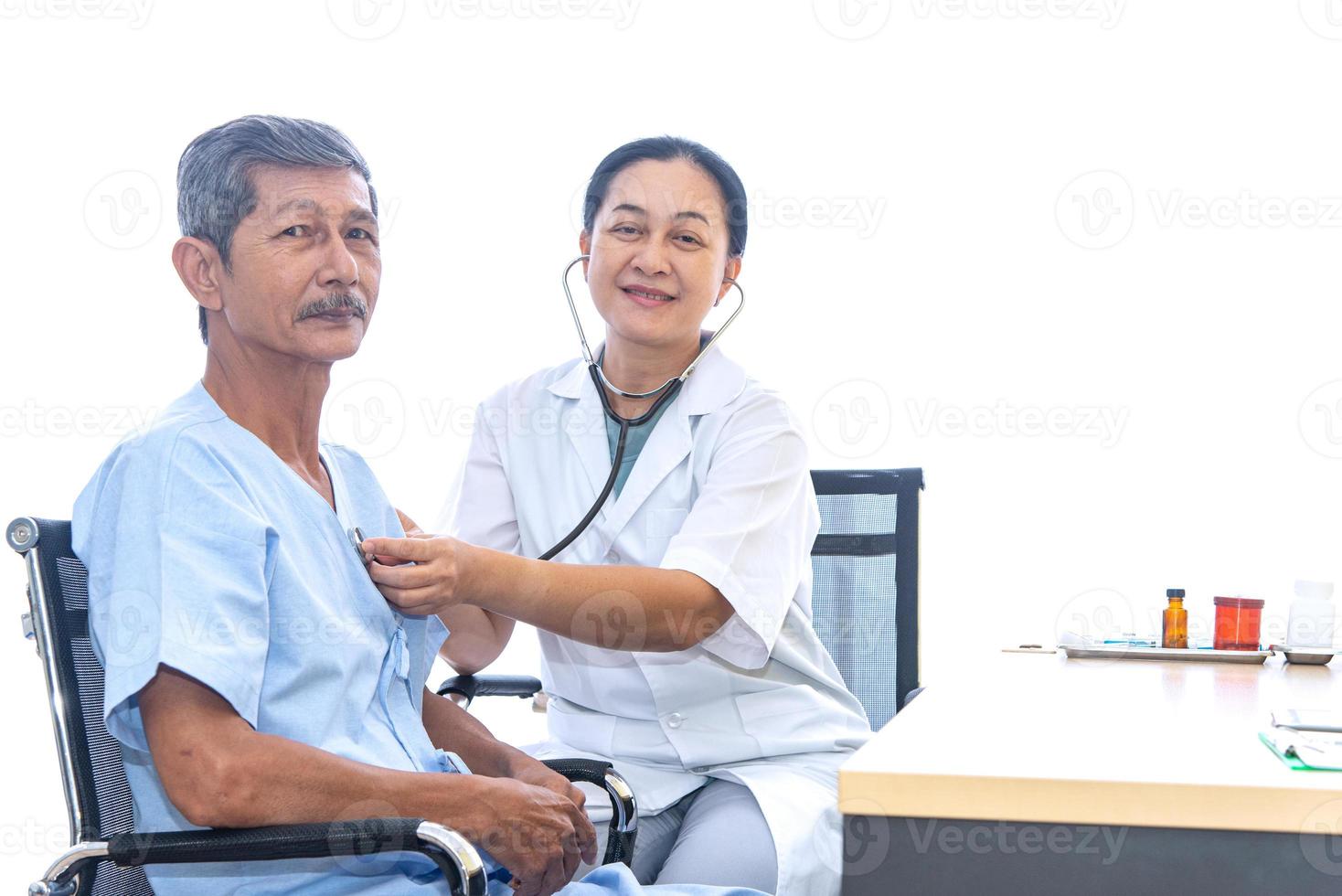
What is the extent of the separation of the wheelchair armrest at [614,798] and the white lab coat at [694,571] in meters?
0.15

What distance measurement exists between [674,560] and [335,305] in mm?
509

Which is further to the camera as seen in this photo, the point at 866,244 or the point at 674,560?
the point at 866,244

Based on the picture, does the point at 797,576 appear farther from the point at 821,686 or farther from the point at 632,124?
the point at 632,124

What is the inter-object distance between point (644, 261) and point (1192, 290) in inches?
62.4

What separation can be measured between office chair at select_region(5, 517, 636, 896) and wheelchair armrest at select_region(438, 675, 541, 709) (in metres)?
0.65

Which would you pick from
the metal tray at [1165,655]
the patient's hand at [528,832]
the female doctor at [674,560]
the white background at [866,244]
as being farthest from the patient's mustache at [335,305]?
the white background at [866,244]

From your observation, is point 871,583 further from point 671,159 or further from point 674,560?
point 671,159

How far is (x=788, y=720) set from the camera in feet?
5.15

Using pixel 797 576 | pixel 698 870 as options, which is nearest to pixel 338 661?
pixel 698 870

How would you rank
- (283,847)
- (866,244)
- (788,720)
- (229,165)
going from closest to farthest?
(283,847)
(229,165)
(788,720)
(866,244)

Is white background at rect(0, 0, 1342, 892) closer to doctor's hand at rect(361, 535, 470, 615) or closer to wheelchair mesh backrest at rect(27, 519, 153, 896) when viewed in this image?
doctor's hand at rect(361, 535, 470, 615)

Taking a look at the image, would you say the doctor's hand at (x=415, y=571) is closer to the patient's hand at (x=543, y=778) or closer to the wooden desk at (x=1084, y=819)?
the patient's hand at (x=543, y=778)

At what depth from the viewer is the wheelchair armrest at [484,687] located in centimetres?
170

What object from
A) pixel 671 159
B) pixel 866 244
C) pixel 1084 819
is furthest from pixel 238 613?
pixel 866 244
